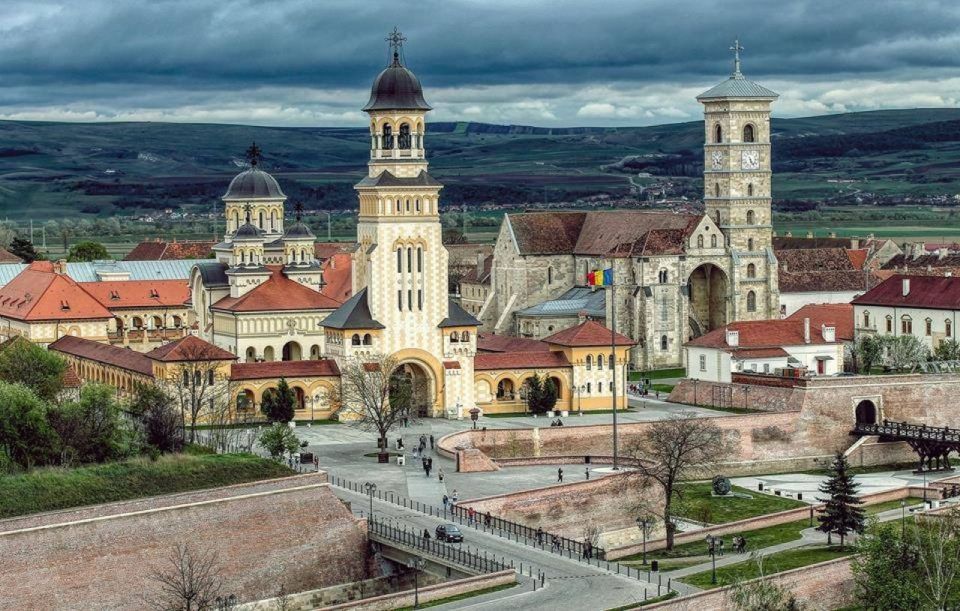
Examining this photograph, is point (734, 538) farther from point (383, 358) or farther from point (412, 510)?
point (383, 358)

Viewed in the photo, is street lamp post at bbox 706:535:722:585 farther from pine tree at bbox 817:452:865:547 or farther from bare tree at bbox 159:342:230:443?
bare tree at bbox 159:342:230:443

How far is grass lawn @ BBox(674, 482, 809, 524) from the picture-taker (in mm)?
74938

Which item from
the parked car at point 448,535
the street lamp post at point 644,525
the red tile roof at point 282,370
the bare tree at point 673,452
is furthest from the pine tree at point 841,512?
the red tile roof at point 282,370

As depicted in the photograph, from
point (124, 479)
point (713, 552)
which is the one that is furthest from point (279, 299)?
point (713, 552)

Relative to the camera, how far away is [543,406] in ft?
301

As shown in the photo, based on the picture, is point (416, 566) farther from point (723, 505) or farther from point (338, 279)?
point (338, 279)

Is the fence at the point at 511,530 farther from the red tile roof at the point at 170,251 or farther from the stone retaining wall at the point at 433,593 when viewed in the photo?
the red tile roof at the point at 170,251

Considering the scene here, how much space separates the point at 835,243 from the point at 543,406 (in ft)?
221

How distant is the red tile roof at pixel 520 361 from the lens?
304 ft

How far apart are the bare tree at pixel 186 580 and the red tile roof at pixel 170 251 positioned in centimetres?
8792

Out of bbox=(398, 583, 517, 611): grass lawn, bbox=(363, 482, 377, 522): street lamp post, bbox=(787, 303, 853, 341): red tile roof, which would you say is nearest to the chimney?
bbox=(787, 303, 853, 341): red tile roof

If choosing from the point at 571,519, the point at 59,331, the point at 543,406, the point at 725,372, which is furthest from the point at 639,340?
the point at 571,519

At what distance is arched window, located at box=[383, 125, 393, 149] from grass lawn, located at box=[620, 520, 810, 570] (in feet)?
92.8

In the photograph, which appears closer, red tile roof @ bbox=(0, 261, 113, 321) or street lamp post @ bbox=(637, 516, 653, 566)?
street lamp post @ bbox=(637, 516, 653, 566)
